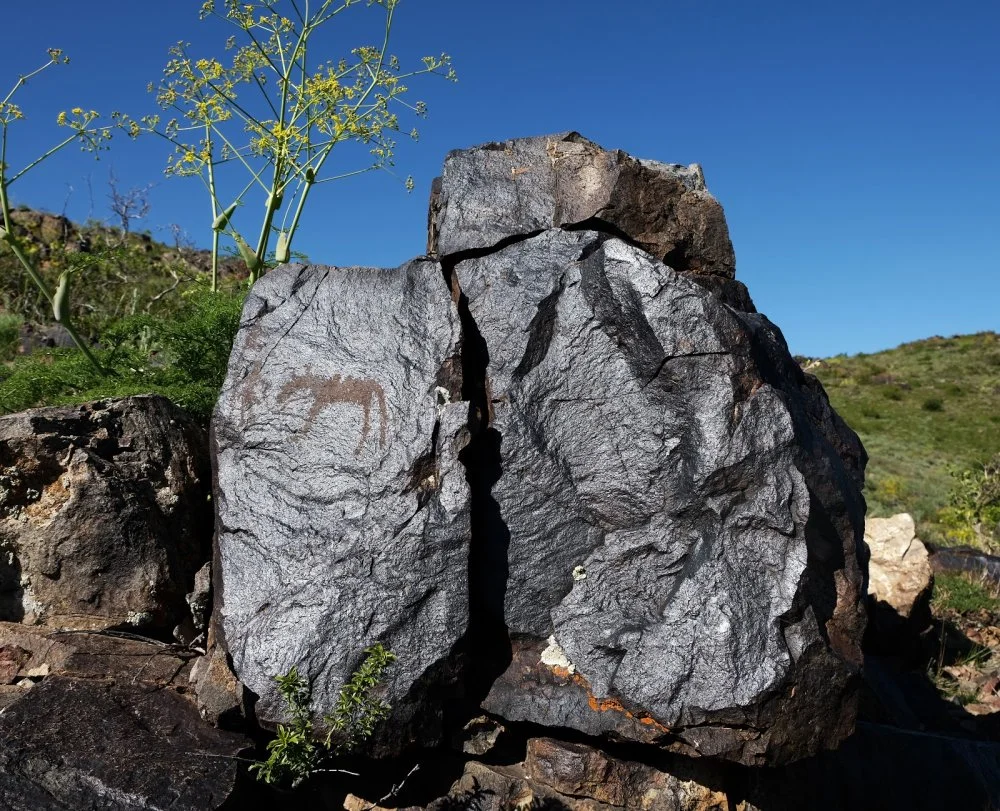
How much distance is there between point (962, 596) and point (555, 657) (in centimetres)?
769

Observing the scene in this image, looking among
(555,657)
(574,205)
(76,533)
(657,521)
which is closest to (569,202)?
(574,205)

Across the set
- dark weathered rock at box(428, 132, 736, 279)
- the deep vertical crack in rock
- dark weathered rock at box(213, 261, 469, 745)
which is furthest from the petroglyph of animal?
dark weathered rock at box(428, 132, 736, 279)

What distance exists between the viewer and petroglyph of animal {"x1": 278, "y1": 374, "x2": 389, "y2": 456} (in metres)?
4.36

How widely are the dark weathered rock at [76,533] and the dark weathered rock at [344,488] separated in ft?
2.67

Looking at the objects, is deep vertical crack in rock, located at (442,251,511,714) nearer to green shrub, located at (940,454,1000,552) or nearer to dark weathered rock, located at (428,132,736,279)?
dark weathered rock, located at (428,132,736,279)

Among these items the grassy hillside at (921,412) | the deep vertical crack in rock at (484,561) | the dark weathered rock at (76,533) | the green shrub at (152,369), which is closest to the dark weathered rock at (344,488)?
the deep vertical crack in rock at (484,561)

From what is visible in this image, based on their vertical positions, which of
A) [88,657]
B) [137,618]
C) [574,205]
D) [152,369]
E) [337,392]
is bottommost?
[88,657]

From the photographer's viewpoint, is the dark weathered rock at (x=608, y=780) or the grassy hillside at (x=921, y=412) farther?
the grassy hillside at (x=921, y=412)

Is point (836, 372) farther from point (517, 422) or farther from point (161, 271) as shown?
point (517, 422)

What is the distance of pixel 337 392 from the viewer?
4438 millimetres

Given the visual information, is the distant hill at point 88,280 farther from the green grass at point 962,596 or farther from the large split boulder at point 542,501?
the green grass at point 962,596

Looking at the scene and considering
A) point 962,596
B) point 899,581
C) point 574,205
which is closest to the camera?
point 574,205

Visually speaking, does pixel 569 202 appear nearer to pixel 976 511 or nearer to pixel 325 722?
pixel 325 722

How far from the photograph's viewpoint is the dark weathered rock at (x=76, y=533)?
4844 millimetres
